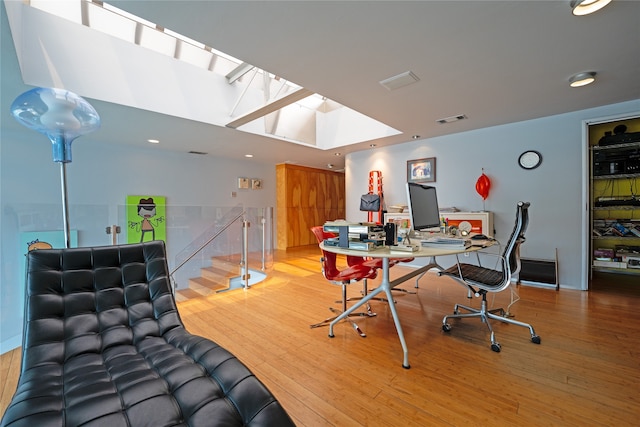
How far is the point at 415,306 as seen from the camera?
306 centimetres

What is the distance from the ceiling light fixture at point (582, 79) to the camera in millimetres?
2605

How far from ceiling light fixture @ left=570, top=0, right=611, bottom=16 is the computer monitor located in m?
1.55

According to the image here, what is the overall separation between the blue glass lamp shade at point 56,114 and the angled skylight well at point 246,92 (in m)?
0.82

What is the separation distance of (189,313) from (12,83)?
2959mm

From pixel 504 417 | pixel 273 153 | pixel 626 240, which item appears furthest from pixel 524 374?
pixel 273 153

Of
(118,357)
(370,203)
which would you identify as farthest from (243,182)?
(118,357)

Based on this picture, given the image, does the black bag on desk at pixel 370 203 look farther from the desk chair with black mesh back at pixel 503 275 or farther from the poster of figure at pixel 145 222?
the poster of figure at pixel 145 222

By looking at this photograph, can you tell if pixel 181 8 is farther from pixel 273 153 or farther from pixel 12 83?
pixel 273 153

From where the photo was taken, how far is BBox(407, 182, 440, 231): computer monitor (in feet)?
7.80

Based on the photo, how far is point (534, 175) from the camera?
3939mm

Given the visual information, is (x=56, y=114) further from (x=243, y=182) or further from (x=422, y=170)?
(x=243, y=182)

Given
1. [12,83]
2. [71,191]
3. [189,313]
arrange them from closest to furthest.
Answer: [12,83]
[189,313]
[71,191]

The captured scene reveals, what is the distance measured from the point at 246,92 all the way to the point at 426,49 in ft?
9.46

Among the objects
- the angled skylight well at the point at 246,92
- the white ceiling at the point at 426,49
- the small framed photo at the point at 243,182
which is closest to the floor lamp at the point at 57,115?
the white ceiling at the point at 426,49
